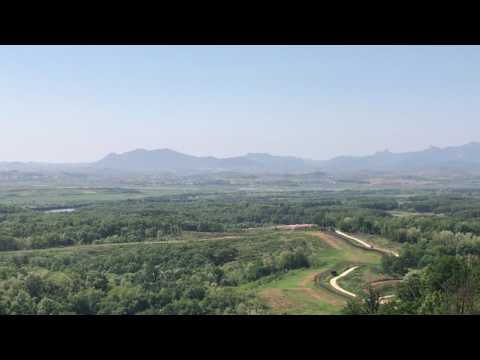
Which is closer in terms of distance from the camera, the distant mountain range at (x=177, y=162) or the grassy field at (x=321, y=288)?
the grassy field at (x=321, y=288)

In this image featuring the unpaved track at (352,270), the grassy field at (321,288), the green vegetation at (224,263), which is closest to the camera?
the green vegetation at (224,263)

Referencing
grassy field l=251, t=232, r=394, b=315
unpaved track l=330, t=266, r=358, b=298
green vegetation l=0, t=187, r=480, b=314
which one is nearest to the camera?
green vegetation l=0, t=187, r=480, b=314

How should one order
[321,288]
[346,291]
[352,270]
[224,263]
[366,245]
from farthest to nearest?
[366,245] < [224,263] < [352,270] < [321,288] < [346,291]

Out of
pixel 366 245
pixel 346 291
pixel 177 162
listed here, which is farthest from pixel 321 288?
pixel 177 162

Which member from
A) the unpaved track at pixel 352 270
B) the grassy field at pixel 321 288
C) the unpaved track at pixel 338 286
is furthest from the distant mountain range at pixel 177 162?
the unpaved track at pixel 338 286

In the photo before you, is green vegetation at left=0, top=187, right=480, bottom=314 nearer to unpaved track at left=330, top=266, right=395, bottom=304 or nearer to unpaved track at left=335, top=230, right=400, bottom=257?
unpaved track at left=330, top=266, right=395, bottom=304

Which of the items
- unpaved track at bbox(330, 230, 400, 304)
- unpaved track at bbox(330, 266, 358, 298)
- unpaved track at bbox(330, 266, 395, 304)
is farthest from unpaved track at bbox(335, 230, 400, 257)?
unpaved track at bbox(330, 266, 395, 304)

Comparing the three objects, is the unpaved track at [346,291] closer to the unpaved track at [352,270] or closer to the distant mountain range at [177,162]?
the unpaved track at [352,270]

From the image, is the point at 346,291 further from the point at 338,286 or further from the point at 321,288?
the point at 321,288

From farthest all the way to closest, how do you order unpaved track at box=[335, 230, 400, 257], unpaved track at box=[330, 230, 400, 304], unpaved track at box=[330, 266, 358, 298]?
unpaved track at box=[335, 230, 400, 257], unpaved track at box=[330, 266, 358, 298], unpaved track at box=[330, 230, 400, 304]

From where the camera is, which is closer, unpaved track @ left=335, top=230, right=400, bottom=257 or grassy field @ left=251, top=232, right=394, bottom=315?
grassy field @ left=251, top=232, right=394, bottom=315

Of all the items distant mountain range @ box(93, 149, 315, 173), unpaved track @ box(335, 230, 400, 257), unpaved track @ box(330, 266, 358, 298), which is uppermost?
distant mountain range @ box(93, 149, 315, 173)
